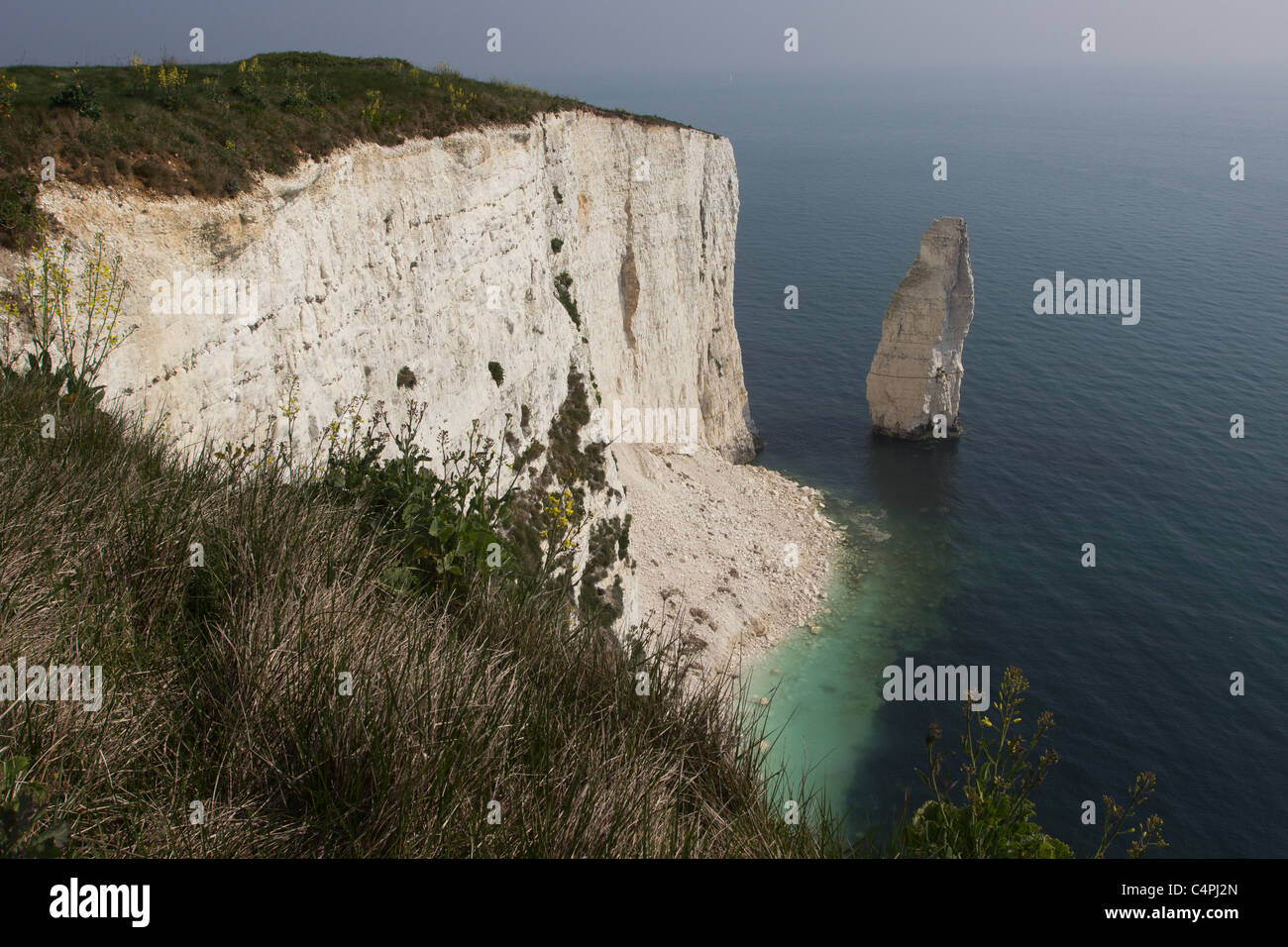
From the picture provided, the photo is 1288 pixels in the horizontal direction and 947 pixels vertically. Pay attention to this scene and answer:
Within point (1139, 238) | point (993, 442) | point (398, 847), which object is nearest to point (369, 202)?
point (398, 847)

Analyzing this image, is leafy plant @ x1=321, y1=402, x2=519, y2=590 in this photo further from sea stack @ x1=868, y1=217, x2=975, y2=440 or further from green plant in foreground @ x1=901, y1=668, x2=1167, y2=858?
sea stack @ x1=868, y1=217, x2=975, y2=440

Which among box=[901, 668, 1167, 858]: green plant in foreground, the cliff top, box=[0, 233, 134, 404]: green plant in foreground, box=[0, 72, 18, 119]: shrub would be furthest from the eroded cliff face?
box=[901, 668, 1167, 858]: green plant in foreground

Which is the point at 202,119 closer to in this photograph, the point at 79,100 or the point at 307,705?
the point at 79,100

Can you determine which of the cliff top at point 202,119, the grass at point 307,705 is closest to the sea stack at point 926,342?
the cliff top at point 202,119

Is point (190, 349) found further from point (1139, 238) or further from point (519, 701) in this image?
point (1139, 238)

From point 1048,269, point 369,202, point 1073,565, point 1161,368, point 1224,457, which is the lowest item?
point 1073,565
